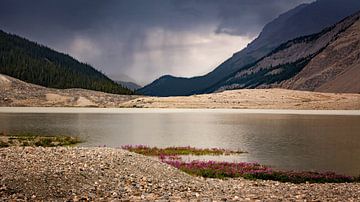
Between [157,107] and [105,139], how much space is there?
4715 inches

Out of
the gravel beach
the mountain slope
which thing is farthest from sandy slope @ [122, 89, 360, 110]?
the gravel beach

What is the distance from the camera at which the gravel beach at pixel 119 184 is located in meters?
19.7

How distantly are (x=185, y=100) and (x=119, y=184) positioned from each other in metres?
165

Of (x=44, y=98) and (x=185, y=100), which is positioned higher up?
(x=44, y=98)

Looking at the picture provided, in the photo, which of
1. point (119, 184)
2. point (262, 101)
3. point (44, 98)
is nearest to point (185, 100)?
point (262, 101)

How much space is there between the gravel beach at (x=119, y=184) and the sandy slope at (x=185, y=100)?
483ft

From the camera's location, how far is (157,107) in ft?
569

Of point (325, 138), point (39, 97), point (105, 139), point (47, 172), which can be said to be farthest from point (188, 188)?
point (39, 97)

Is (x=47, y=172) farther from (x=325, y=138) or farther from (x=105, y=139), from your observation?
(x=325, y=138)

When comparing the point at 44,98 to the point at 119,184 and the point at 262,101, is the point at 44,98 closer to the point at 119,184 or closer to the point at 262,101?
the point at 262,101

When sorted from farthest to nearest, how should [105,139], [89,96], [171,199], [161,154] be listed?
[89,96] → [105,139] → [161,154] → [171,199]

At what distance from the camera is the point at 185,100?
187 m

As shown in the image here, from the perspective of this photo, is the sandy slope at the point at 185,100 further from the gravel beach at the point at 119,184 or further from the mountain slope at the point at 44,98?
the gravel beach at the point at 119,184

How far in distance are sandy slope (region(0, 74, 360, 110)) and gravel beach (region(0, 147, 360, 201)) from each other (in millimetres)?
147184
